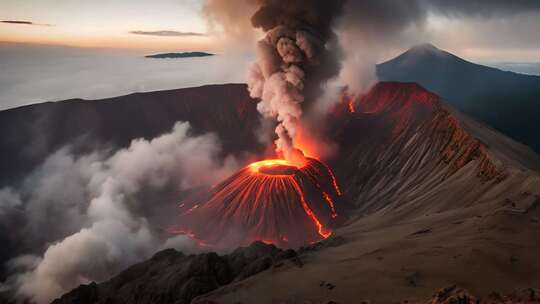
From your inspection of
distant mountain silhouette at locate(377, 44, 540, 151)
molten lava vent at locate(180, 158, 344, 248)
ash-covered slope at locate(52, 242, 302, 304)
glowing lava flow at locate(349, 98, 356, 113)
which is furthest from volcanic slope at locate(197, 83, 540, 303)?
distant mountain silhouette at locate(377, 44, 540, 151)

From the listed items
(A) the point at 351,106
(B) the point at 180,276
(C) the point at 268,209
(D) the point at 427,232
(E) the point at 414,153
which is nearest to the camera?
(D) the point at 427,232

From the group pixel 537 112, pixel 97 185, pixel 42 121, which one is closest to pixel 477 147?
pixel 97 185

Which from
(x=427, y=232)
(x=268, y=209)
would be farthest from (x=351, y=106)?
(x=427, y=232)

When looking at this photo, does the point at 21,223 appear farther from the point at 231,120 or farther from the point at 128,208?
the point at 231,120

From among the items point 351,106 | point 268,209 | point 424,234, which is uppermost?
Result: point 351,106

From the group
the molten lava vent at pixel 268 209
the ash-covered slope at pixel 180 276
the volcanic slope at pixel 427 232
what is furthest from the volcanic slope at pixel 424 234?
the molten lava vent at pixel 268 209

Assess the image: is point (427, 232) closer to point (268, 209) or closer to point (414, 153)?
point (268, 209)

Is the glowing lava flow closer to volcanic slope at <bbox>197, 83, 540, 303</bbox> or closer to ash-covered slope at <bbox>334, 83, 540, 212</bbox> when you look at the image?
ash-covered slope at <bbox>334, 83, 540, 212</bbox>
